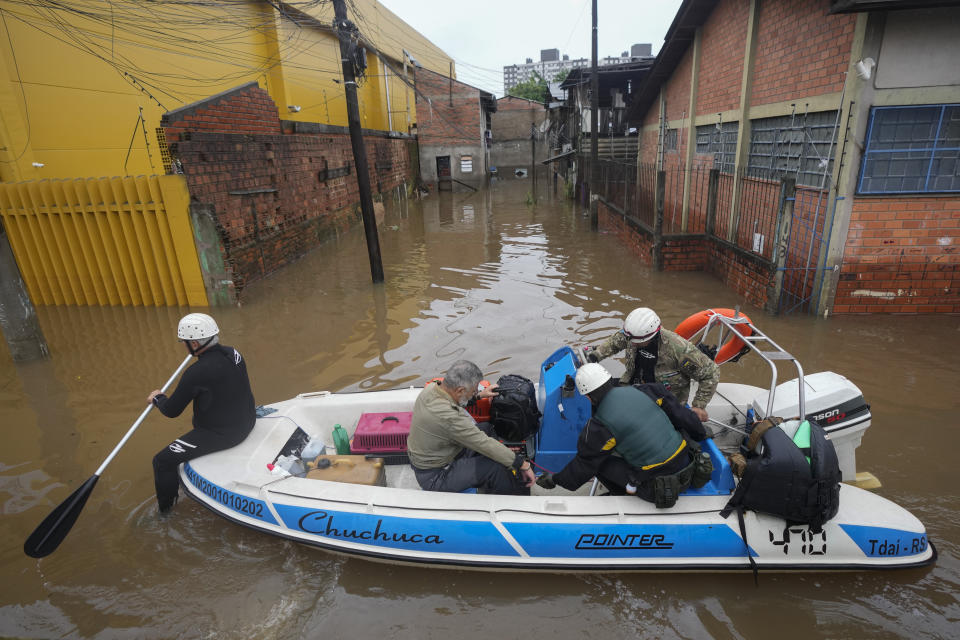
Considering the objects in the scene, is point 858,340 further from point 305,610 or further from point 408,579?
point 305,610

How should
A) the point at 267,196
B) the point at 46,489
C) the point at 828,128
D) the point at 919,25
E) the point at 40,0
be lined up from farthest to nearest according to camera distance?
the point at 267,196 < the point at 40,0 < the point at 828,128 < the point at 919,25 < the point at 46,489

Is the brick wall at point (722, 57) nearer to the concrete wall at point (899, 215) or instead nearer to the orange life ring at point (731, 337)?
the concrete wall at point (899, 215)

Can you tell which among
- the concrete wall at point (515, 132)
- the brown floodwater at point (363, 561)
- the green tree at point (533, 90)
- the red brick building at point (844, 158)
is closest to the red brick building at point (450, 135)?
the concrete wall at point (515, 132)

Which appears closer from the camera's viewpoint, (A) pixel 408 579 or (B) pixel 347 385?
(A) pixel 408 579

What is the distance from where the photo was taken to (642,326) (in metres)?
4.15

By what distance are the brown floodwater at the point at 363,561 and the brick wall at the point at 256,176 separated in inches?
47.6

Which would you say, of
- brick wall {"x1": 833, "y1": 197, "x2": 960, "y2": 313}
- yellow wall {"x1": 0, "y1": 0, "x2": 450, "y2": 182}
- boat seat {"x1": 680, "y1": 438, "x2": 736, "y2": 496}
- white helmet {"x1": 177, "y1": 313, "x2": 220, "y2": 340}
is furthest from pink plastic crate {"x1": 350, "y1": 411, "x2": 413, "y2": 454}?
yellow wall {"x1": 0, "y1": 0, "x2": 450, "y2": 182}

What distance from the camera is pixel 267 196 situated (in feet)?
36.3

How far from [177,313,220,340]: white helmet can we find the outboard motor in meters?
4.24

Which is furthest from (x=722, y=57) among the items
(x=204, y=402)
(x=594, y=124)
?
(x=204, y=402)

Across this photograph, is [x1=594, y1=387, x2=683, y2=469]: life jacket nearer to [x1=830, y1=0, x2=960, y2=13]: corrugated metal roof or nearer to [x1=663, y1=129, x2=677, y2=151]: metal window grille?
[x1=830, y1=0, x2=960, y2=13]: corrugated metal roof

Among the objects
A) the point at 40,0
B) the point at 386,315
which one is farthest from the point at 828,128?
the point at 40,0

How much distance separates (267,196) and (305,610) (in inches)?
373

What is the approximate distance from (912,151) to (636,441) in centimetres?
634
